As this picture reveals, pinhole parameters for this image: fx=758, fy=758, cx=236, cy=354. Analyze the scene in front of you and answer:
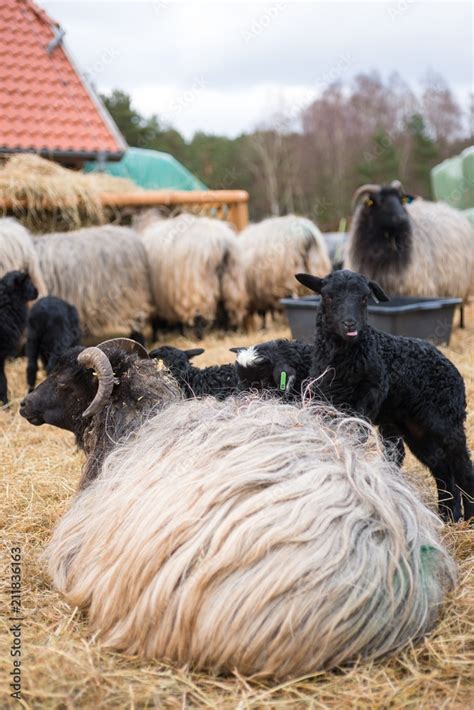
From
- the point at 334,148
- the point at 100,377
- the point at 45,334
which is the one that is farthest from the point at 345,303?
the point at 334,148

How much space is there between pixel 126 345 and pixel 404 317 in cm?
396

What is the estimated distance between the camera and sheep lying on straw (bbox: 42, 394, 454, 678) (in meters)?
2.28

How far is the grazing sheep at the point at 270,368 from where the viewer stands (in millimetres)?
4105

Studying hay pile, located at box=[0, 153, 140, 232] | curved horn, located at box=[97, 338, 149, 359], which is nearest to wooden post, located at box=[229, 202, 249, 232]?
hay pile, located at box=[0, 153, 140, 232]

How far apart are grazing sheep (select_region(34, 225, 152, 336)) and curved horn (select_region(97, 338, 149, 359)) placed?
16.2 ft

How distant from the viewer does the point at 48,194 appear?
9250mm

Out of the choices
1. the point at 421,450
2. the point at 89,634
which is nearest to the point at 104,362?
the point at 89,634

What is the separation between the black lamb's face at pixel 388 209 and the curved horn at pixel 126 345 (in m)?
5.00

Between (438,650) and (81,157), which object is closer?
(438,650)

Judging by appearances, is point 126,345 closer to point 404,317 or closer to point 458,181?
point 404,317

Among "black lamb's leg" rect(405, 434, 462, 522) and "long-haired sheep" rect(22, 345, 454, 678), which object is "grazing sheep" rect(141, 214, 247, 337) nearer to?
"black lamb's leg" rect(405, 434, 462, 522)

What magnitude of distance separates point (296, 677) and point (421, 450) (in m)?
1.79

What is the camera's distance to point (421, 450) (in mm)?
3824

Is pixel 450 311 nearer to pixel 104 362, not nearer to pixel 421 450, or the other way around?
pixel 421 450
